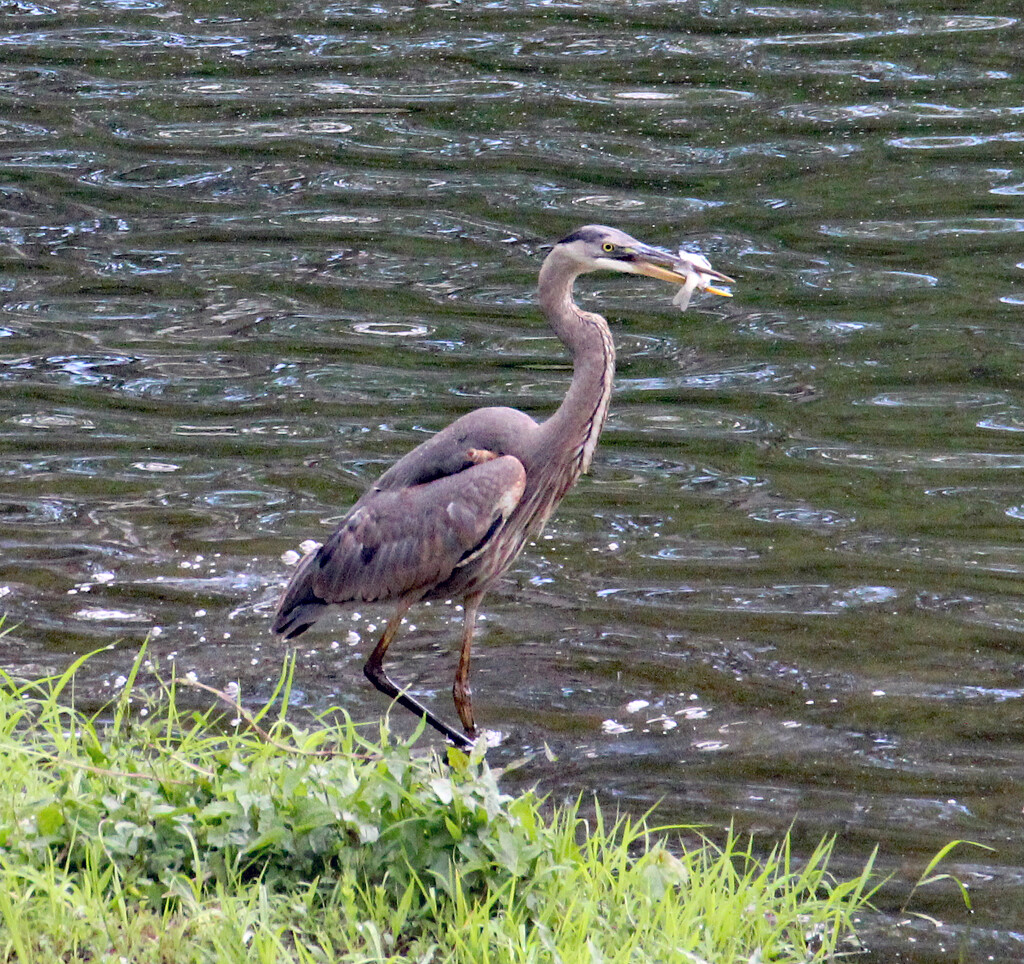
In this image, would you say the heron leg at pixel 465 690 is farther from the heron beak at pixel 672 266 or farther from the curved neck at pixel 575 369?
the heron beak at pixel 672 266

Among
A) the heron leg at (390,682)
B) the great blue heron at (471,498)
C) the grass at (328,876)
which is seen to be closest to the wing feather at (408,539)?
the great blue heron at (471,498)

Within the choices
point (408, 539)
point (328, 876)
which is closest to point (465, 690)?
point (408, 539)

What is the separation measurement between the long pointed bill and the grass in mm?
1988

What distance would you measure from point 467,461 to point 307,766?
1.90m

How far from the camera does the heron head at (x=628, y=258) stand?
5.25 meters

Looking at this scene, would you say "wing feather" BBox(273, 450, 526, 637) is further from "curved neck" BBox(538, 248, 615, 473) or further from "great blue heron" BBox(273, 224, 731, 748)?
"curved neck" BBox(538, 248, 615, 473)

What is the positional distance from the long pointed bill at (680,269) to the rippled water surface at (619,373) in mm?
1395

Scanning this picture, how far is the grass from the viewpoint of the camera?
11.0 ft

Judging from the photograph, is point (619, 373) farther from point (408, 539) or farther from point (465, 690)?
point (465, 690)

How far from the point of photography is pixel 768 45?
40.1 feet

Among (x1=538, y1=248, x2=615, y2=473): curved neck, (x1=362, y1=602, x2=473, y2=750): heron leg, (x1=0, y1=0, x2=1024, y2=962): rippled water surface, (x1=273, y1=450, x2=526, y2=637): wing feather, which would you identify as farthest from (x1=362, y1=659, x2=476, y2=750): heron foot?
(x1=538, y1=248, x2=615, y2=473): curved neck

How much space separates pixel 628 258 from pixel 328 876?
254 centimetres

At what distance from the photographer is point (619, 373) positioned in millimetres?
8523

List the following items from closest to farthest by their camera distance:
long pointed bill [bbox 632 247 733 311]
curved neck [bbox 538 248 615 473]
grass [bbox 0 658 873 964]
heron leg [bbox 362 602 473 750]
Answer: grass [bbox 0 658 873 964], long pointed bill [bbox 632 247 733 311], heron leg [bbox 362 602 473 750], curved neck [bbox 538 248 615 473]
